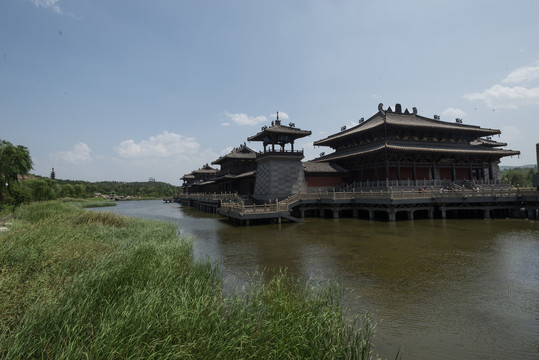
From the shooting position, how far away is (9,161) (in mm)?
28016

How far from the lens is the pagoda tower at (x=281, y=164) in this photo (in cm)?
3209

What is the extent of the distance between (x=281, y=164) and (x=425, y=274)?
2301 cm

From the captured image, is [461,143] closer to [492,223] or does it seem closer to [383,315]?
[492,223]

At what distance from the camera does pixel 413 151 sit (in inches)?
1190

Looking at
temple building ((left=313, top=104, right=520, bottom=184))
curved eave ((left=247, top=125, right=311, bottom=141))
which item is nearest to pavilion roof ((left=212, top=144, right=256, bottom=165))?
curved eave ((left=247, top=125, right=311, bottom=141))

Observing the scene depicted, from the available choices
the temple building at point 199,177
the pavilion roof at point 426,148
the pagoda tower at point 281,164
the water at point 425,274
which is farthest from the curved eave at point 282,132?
the temple building at point 199,177

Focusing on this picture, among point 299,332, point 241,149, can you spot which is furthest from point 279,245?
point 241,149

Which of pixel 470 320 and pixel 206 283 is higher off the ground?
pixel 206 283

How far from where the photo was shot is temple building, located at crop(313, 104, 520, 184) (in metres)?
31.2

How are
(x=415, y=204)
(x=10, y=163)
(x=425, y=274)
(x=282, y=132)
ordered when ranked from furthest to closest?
(x=282, y=132) < (x=10, y=163) < (x=415, y=204) < (x=425, y=274)

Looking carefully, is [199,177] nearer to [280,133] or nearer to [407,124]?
[280,133]

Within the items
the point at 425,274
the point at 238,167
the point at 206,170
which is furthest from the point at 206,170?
the point at 425,274

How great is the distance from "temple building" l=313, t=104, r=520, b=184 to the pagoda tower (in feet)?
15.5

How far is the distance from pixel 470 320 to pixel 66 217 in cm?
1951
